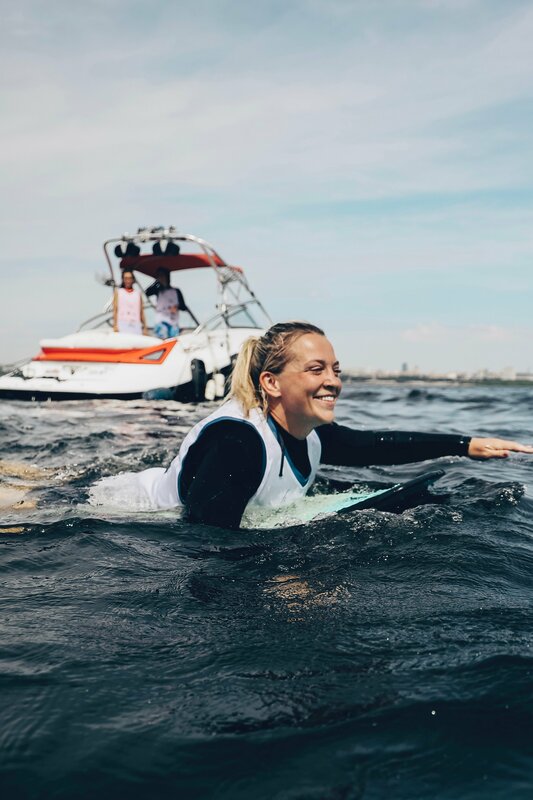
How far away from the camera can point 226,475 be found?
11.5 feet

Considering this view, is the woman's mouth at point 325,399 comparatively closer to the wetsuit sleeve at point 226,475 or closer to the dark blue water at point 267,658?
the wetsuit sleeve at point 226,475

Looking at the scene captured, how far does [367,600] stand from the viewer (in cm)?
282

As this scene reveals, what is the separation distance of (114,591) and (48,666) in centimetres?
72

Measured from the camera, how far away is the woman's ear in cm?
375

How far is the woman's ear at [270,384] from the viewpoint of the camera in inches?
147

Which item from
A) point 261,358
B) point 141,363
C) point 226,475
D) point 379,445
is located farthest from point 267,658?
point 141,363

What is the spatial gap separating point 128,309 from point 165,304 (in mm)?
733

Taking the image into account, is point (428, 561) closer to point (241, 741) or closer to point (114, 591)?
point (114, 591)

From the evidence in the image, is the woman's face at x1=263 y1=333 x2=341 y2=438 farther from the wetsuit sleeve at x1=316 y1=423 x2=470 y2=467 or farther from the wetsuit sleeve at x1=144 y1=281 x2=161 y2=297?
the wetsuit sleeve at x1=144 y1=281 x2=161 y2=297

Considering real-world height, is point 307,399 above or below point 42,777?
above

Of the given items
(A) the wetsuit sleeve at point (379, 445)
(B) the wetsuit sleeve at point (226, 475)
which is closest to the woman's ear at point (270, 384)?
(B) the wetsuit sleeve at point (226, 475)

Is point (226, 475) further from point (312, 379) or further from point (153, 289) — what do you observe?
point (153, 289)

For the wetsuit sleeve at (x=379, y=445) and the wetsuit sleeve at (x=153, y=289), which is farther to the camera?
the wetsuit sleeve at (x=153, y=289)

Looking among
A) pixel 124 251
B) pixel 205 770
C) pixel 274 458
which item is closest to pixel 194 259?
pixel 124 251
